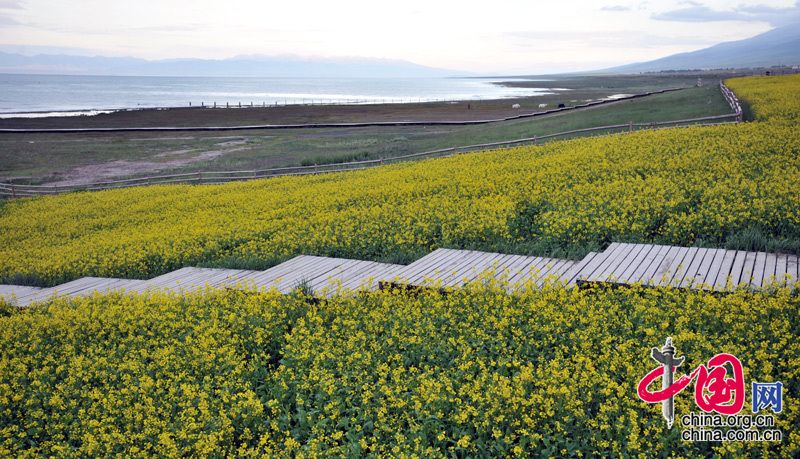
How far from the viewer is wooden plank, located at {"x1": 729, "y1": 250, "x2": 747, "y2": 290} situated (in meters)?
8.26

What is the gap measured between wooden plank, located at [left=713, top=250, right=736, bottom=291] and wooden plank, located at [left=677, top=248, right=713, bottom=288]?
0.24m

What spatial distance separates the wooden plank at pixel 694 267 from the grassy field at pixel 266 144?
28124mm

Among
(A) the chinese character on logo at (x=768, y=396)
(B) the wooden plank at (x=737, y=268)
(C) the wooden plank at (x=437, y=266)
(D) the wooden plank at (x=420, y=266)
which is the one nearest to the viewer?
(A) the chinese character on logo at (x=768, y=396)

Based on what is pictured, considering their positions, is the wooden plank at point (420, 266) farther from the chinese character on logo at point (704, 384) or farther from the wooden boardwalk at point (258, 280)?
the chinese character on logo at point (704, 384)

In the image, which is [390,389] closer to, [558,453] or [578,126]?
[558,453]

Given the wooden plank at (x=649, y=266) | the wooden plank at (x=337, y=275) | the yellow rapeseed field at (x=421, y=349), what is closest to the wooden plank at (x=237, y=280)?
the yellow rapeseed field at (x=421, y=349)

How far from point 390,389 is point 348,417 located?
60 cm

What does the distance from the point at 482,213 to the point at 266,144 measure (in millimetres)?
44162

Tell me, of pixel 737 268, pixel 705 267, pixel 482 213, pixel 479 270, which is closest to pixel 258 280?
pixel 479 270

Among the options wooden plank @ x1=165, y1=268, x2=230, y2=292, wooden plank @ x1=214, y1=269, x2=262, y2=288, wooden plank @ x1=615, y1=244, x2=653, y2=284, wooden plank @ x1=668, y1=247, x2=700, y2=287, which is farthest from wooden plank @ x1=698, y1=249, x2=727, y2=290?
wooden plank @ x1=165, y1=268, x2=230, y2=292

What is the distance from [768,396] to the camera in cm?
578

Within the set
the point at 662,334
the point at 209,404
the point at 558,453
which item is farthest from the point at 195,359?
the point at 662,334

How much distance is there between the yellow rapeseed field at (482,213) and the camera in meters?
12.1

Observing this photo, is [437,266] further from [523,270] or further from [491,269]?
[523,270]
